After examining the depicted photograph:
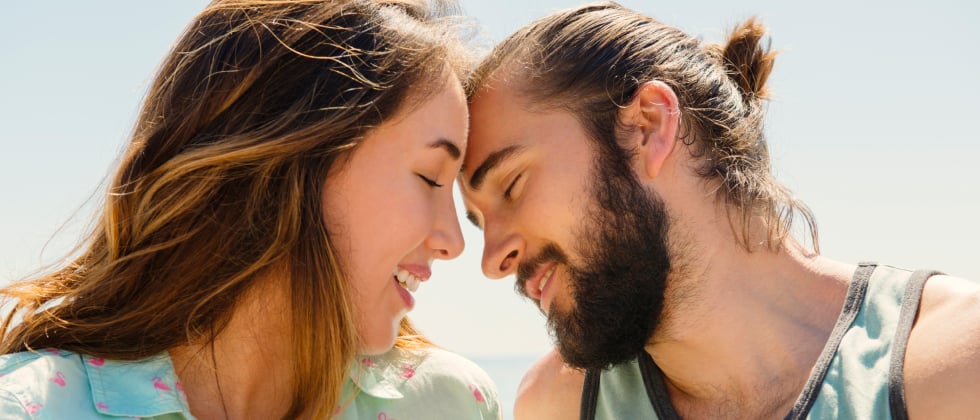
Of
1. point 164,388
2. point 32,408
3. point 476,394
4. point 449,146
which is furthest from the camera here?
point 476,394

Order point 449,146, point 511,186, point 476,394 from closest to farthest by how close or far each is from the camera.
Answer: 1. point 449,146
2. point 476,394
3. point 511,186

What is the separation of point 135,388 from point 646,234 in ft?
4.95

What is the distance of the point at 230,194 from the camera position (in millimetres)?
2268

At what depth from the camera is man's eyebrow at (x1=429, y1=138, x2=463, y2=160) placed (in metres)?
2.39

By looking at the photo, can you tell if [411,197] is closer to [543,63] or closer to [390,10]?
[390,10]

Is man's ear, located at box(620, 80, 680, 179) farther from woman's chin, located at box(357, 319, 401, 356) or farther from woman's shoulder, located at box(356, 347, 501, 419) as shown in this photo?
woman's chin, located at box(357, 319, 401, 356)

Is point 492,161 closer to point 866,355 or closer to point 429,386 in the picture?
point 429,386

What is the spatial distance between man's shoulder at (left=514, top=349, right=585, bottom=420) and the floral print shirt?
1.07 feet

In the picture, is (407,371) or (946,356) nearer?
(946,356)

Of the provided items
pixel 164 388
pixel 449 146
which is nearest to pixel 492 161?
pixel 449 146

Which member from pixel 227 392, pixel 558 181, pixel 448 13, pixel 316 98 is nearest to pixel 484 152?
pixel 558 181

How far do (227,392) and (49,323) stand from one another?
1.54 feet

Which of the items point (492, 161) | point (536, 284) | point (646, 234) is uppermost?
point (492, 161)

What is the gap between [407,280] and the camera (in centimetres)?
251
